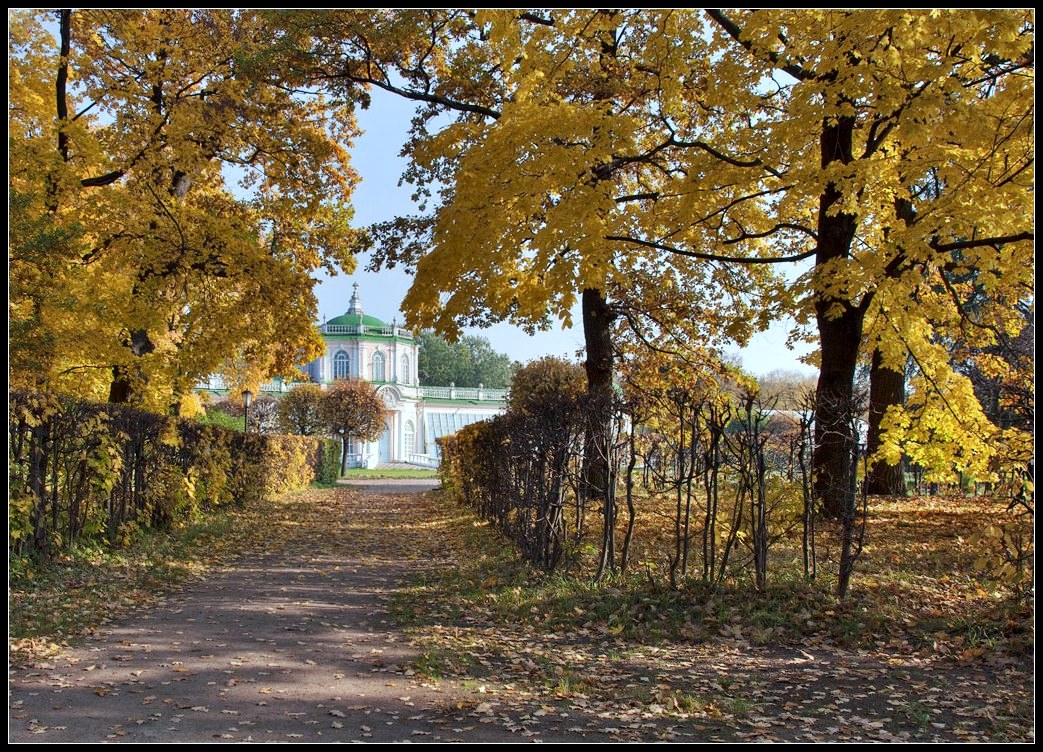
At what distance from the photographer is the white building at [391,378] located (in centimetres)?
6438

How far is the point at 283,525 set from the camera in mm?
15055

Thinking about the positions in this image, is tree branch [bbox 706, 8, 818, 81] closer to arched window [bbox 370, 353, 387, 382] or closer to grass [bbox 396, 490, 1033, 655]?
grass [bbox 396, 490, 1033, 655]

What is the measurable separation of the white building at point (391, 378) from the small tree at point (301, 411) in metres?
21.3

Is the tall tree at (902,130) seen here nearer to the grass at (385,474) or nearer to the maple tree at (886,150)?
the maple tree at (886,150)

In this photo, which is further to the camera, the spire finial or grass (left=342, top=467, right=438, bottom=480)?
the spire finial

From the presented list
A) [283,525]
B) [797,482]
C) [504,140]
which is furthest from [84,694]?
[283,525]

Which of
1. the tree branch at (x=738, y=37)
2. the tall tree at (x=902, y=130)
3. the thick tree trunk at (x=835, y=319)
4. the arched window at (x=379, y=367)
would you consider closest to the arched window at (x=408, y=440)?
the arched window at (x=379, y=367)

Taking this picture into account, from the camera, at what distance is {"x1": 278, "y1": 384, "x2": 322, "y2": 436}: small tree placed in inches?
1550

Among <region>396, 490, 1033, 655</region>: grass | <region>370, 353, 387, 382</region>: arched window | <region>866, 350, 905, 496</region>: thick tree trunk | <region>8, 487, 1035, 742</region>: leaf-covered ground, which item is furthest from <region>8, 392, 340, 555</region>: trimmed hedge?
<region>370, 353, 387, 382</region>: arched window

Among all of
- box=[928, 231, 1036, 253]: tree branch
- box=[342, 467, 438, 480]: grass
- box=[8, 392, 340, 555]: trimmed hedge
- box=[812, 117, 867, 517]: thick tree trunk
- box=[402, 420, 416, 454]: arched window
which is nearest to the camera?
box=[8, 392, 340, 555]: trimmed hedge

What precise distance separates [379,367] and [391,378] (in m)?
1.22

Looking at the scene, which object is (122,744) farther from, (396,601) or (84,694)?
(396,601)

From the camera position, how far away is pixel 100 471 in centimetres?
912

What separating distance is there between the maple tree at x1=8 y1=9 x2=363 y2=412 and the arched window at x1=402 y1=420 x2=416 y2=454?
5030cm
